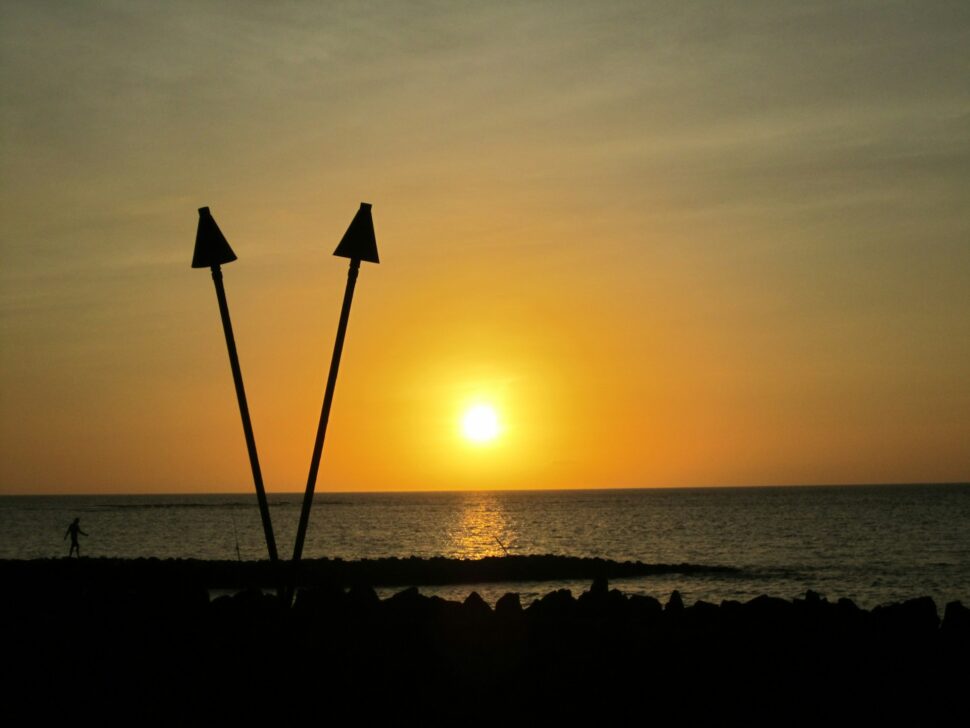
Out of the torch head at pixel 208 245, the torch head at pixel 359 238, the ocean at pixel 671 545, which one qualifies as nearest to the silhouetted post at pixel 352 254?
the torch head at pixel 359 238

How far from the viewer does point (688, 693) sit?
13664mm

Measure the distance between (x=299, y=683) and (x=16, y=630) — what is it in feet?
13.9

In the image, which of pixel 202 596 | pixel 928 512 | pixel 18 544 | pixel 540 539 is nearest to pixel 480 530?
pixel 540 539

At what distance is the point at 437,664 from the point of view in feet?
45.3

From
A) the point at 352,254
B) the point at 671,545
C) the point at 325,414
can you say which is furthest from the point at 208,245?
the point at 671,545

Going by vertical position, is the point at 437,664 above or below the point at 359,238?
below

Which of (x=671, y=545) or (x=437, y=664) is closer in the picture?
(x=437, y=664)

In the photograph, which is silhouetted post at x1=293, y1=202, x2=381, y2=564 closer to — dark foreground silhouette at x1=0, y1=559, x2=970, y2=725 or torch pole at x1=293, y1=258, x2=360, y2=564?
torch pole at x1=293, y1=258, x2=360, y2=564

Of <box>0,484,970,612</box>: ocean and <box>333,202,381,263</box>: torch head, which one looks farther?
<box>0,484,970,612</box>: ocean

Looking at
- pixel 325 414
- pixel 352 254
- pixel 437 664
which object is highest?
pixel 352 254

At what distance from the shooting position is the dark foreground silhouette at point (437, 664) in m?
13.1

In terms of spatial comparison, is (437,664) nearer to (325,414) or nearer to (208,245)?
(325,414)

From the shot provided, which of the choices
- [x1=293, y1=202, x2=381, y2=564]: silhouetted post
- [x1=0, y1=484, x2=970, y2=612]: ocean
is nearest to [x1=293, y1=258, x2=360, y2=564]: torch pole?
[x1=293, y1=202, x2=381, y2=564]: silhouetted post

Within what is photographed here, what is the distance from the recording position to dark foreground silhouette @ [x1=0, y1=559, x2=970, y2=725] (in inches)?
514
